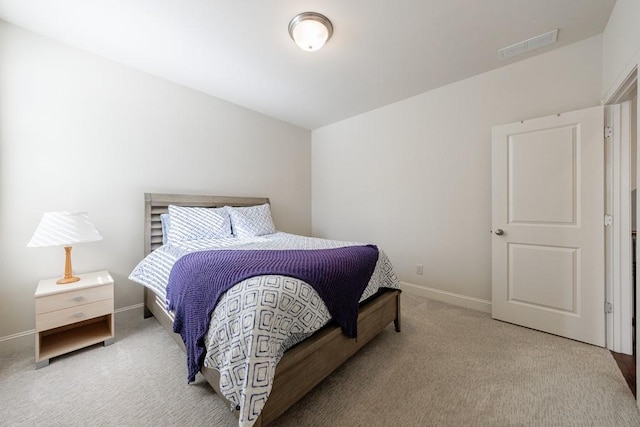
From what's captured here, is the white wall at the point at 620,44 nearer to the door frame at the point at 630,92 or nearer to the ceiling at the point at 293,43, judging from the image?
the door frame at the point at 630,92

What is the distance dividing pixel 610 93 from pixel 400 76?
64.4 inches

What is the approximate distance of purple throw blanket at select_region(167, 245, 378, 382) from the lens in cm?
132

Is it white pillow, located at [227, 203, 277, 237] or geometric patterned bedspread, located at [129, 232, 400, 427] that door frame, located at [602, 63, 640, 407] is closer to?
geometric patterned bedspread, located at [129, 232, 400, 427]

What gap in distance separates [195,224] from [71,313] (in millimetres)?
1104

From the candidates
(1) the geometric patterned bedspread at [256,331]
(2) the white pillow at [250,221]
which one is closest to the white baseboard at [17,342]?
(2) the white pillow at [250,221]

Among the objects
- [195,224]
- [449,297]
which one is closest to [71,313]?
[195,224]

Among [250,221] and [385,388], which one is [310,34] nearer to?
[250,221]

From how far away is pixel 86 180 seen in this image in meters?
2.28

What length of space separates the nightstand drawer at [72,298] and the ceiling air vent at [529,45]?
12.9 feet

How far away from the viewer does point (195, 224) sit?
2.55 meters

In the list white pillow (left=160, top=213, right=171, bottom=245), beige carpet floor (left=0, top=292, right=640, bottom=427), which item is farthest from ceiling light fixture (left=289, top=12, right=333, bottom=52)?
beige carpet floor (left=0, top=292, right=640, bottom=427)

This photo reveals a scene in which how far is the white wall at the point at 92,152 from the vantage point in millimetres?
1961

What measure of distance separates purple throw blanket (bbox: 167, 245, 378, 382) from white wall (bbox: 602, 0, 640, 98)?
210 centimetres


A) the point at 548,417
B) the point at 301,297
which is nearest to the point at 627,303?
the point at 548,417
